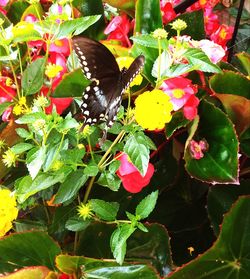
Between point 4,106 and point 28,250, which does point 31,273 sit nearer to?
point 28,250

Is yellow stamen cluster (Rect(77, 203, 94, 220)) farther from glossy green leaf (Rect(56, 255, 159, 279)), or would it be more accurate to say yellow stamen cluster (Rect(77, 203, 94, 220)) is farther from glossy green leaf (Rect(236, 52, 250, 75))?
glossy green leaf (Rect(236, 52, 250, 75))

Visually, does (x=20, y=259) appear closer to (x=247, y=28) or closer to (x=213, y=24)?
(x=213, y=24)

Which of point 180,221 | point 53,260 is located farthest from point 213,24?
point 53,260

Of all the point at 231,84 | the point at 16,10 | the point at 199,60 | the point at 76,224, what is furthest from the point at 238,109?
the point at 16,10

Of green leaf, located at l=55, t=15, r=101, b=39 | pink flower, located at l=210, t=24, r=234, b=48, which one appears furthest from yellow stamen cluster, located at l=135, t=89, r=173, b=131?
pink flower, located at l=210, t=24, r=234, b=48

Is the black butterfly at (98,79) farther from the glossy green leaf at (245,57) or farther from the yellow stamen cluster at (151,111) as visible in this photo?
the glossy green leaf at (245,57)
